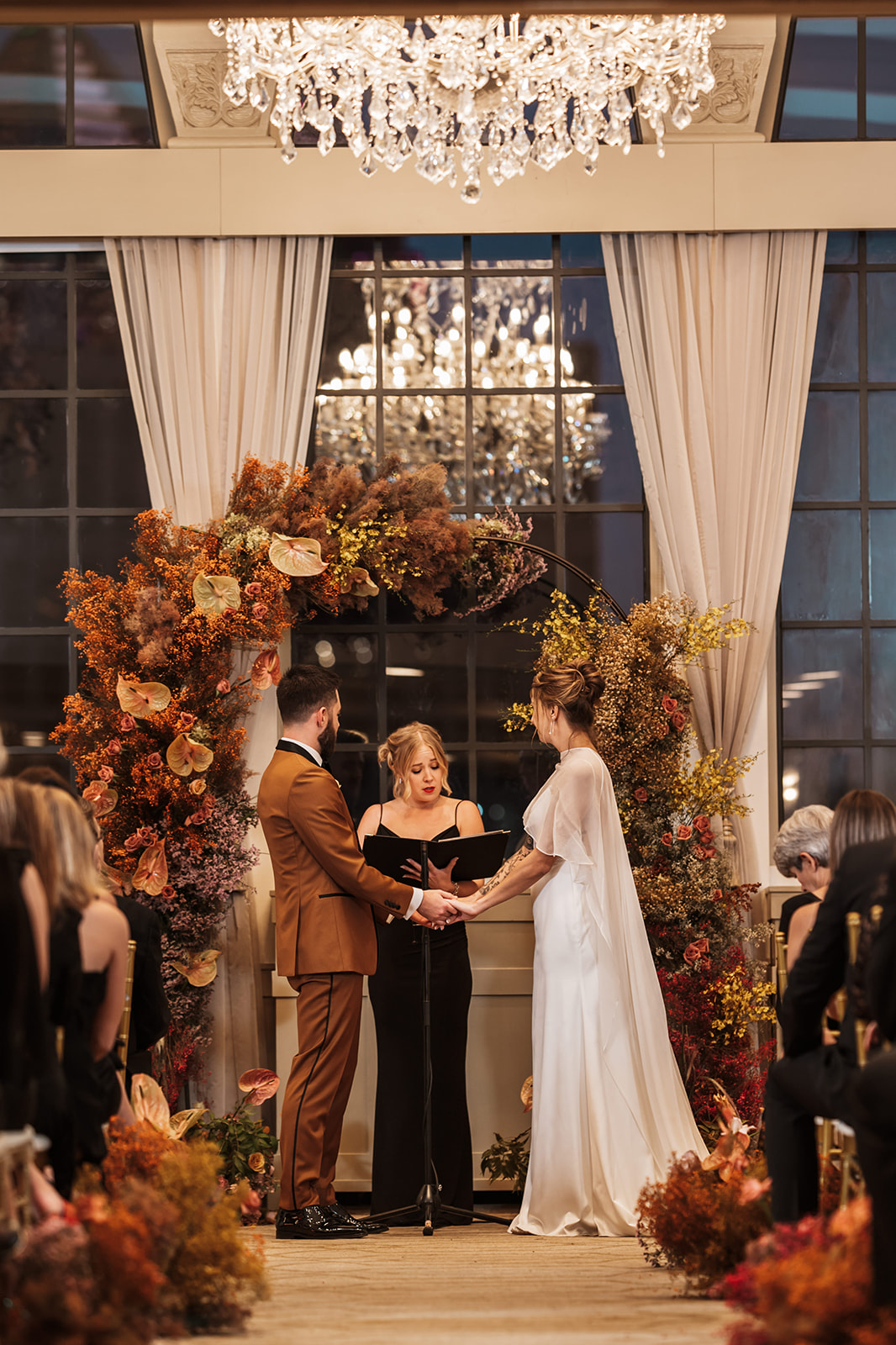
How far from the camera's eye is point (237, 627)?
580 centimetres

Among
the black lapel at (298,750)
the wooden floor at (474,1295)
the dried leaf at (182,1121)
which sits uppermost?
the black lapel at (298,750)

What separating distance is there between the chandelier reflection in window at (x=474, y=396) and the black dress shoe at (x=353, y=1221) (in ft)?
11.1

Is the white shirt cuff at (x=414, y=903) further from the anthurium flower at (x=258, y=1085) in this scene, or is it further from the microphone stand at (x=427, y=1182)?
the anthurium flower at (x=258, y=1085)

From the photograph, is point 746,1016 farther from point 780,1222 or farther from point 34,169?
point 34,169

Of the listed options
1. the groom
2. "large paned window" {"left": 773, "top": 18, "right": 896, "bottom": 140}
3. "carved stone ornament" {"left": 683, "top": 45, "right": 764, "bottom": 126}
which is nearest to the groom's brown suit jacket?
the groom

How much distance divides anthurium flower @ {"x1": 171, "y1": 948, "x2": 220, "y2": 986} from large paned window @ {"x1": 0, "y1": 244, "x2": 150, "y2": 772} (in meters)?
1.69

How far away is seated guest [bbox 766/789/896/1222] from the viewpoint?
10.8 ft

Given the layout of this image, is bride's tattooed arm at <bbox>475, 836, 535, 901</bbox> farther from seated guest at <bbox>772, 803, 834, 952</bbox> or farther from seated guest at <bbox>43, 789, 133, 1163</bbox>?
seated guest at <bbox>43, 789, 133, 1163</bbox>

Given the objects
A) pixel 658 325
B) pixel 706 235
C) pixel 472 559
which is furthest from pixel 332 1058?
pixel 706 235

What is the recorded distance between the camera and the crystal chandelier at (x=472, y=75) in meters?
4.61

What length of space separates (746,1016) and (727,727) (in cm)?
137

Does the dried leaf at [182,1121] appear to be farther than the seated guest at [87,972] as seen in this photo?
Yes

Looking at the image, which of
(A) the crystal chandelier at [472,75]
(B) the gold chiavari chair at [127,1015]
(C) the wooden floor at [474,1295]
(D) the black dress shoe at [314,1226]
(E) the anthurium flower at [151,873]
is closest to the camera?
(C) the wooden floor at [474,1295]

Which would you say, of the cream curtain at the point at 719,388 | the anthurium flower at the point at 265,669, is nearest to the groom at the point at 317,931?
the anthurium flower at the point at 265,669
